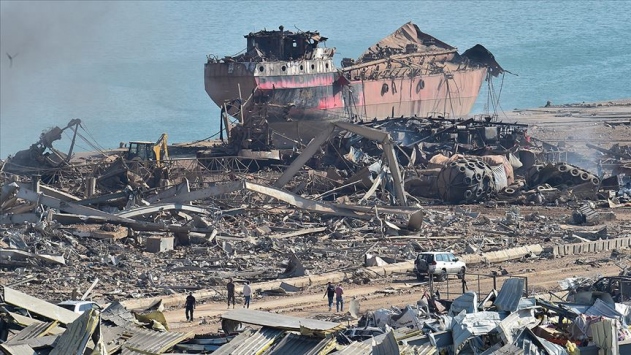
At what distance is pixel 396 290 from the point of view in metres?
27.5

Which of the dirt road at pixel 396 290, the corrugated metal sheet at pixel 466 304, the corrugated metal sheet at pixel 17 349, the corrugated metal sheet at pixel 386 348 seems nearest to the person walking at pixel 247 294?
the dirt road at pixel 396 290

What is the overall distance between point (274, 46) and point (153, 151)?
1451 cm

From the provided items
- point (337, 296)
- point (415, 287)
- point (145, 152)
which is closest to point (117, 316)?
point (337, 296)

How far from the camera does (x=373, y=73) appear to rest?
62.3 metres

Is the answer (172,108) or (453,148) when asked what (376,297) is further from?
(172,108)

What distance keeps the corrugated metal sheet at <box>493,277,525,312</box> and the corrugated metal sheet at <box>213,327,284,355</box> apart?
3.42 m

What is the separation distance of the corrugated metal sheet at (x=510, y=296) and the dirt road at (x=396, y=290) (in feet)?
18.0

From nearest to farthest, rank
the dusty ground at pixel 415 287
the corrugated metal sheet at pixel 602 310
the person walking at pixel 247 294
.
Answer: the corrugated metal sheet at pixel 602 310, the dusty ground at pixel 415 287, the person walking at pixel 247 294

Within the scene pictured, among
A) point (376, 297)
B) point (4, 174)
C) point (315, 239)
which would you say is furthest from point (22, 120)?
point (376, 297)

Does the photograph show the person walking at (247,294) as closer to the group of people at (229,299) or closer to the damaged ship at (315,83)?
the group of people at (229,299)

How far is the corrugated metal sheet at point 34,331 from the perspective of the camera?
16781mm

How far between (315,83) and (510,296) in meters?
39.3

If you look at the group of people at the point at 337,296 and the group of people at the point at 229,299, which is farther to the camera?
the group of people at the point at 337,296

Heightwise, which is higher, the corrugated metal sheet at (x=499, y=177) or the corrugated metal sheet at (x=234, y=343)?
the corrugated metal sheet at (x=234, y=343)
